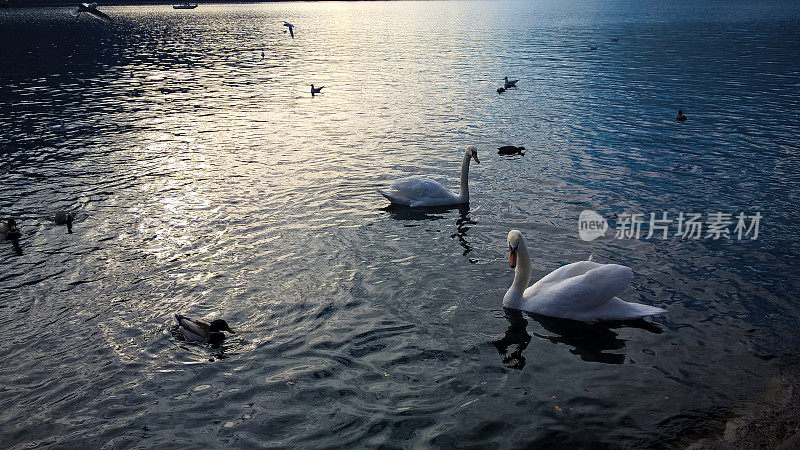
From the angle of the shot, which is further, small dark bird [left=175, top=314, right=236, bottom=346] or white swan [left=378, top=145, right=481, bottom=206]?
white swan [left=378, top=145, right=481, bottom=206]

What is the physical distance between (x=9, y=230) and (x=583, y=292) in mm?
12950

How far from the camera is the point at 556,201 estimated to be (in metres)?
15.8

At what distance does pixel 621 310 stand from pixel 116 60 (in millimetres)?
55777

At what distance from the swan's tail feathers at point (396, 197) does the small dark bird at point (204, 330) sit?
710 centimetres

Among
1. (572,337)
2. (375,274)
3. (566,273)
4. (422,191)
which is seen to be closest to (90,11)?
(422,191)

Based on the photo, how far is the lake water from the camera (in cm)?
788

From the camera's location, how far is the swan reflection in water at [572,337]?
9047mm

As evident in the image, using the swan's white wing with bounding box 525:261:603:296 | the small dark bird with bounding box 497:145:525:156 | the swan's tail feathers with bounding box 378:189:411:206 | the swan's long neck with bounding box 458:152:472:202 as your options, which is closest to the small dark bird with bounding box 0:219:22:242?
the swan's tail feathers with bounding box 378:189:411:206

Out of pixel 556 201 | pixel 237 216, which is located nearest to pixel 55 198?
pixel 237 216

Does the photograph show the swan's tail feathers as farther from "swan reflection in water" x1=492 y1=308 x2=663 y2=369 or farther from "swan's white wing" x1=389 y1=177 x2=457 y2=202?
"swan reflection in water" x1=492 y1=308 x2=663 y2=369

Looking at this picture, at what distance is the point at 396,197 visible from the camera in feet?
51.3

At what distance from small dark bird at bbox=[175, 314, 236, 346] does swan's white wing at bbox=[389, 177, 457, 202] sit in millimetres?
7253

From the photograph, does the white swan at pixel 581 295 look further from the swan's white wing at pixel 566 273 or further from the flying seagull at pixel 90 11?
the flying seagull at pixel 90 11

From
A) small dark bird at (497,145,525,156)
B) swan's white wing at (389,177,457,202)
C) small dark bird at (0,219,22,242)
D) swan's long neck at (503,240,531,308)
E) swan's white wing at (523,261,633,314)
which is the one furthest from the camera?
small dark bird at (497,145,525,156)
